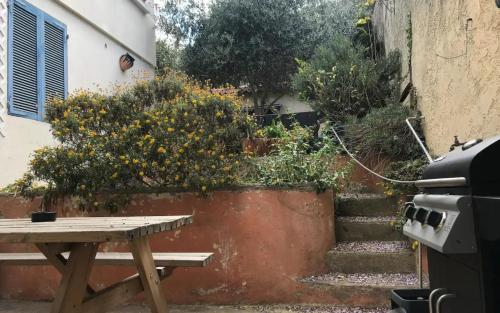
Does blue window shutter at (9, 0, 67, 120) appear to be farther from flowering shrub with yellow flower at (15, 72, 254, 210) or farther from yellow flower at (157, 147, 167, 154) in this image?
yellow flower at (157, 147, 167, 154)

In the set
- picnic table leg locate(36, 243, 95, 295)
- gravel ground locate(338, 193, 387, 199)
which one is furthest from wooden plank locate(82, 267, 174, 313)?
gravel ground locate(338, 193, 387, 199)

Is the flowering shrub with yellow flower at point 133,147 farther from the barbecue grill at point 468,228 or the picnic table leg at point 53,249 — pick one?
the barbecue grill at point 468,228

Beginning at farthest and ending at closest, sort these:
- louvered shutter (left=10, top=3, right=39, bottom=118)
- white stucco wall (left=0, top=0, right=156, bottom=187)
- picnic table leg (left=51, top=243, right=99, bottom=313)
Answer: louvered shutter (left=10, top=3, right=39, bottom=118), white stucco wall (left=0, top=0, right=156, bottom=187), picnic table leg (left=51, top=243, right=99, bottom=313)

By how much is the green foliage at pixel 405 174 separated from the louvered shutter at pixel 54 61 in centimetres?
440

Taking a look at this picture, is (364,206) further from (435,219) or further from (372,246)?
(435,219)

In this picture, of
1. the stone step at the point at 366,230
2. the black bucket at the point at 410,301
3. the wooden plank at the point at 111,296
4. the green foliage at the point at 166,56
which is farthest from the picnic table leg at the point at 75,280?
the green foliage at the point at 166,56

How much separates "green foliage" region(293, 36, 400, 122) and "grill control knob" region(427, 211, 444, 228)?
4.71 m

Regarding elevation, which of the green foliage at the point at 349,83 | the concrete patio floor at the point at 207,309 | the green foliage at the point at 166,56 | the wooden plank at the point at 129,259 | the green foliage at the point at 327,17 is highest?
the green foliage at the point at 327,17

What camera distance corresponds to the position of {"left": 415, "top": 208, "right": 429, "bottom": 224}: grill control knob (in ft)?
5.62

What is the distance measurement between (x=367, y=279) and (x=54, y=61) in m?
5.04

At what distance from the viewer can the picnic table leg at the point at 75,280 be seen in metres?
2.46

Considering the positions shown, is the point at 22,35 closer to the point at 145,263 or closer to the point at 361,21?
the point at 145,263

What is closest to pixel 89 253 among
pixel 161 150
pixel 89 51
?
pixel 161 150

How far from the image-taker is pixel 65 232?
2312mm
